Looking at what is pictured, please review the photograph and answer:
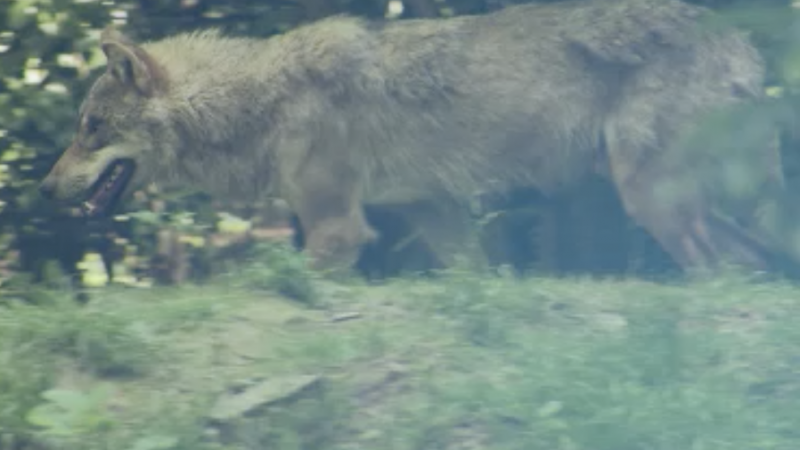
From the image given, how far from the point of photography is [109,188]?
9.47 metres

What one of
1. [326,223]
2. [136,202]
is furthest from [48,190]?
[326,223]

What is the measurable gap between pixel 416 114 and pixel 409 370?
10.2 ft

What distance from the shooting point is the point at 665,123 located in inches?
363

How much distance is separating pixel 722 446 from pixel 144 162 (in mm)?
4655

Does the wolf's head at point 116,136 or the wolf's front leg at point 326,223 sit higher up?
the wolf's head at point 116,136

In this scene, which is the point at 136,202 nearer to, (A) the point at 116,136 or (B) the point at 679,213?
(A) the point at 116,136

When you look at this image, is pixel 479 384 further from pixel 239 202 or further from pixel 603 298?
pixel 239 202

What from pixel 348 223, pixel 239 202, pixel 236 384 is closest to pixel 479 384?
pixel 236 384

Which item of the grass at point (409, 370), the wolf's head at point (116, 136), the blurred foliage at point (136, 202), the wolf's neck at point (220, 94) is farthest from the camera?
the wolf's neck at point (220, 94)

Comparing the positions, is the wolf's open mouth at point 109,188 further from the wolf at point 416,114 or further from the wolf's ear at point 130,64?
the wolf's ear at point 130,64

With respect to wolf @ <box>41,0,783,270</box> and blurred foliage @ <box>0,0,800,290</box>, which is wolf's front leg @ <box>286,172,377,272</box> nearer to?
wolf @ <box>41,0,783,270</box>

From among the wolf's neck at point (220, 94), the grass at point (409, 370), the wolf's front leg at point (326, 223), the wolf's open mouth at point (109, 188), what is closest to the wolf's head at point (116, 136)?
the wolf's open mouth at point (109, 188)

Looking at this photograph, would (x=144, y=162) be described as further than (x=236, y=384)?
Yes

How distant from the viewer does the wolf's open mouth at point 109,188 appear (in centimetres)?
940
